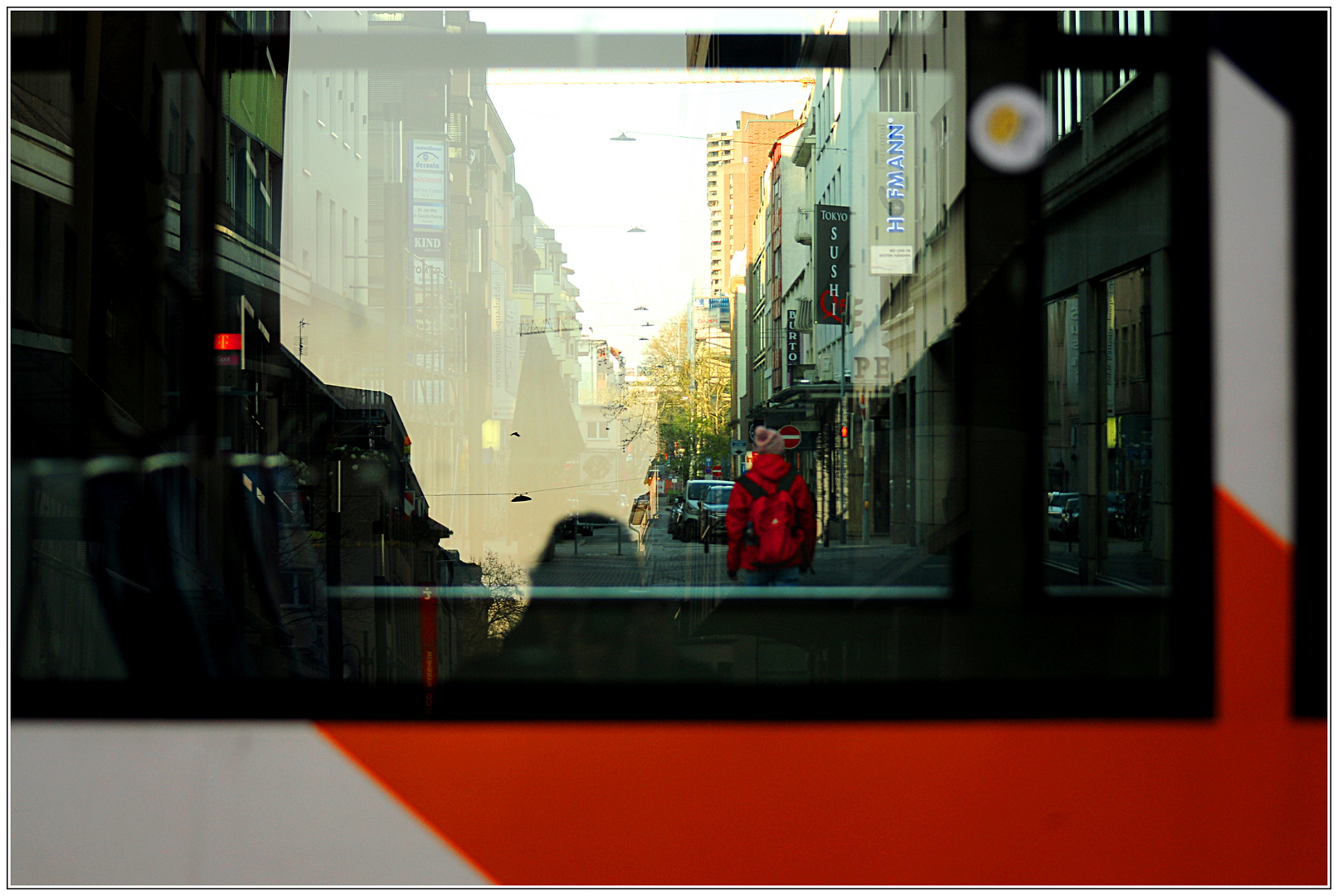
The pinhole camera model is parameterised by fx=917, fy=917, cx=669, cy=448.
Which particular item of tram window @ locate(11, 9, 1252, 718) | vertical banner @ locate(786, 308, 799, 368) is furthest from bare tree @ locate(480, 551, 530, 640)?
vertical banner @ locate(786, 308, 799, 368)

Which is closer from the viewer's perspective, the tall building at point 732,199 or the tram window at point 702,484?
the tram window at point 702,484

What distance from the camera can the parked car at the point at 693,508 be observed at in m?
2.31

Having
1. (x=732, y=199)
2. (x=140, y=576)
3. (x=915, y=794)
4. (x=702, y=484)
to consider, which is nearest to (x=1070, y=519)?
(x=915, y=794)

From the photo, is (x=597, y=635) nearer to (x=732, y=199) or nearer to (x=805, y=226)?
(x=805, y=226)

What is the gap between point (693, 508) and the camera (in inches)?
99.3

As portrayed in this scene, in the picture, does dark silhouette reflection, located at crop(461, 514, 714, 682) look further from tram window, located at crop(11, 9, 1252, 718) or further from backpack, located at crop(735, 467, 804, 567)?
backpack, located at crop(735, 467, 804, 567)

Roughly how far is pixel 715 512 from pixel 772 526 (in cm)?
26

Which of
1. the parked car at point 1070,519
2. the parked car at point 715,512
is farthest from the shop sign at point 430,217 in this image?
the parked car at point 1070,519

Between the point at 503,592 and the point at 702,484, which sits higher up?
the point at 702,484

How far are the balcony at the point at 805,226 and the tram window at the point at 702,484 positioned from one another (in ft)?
4.68

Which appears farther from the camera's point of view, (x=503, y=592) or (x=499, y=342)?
(x=499, y=342)

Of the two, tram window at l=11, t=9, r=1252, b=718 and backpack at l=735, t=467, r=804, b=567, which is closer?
tram window at l=11, t=9, r=1252, b=718

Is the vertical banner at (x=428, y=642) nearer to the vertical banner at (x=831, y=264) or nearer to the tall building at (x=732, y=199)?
the vertical banner at (x=831, y=264)

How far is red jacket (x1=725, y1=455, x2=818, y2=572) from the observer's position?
2.11 metres
